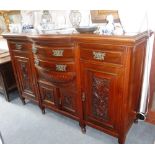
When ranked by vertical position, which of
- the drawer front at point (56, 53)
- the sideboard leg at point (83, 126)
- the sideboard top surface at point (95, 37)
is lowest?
the sideboard leg at point (83, 126)

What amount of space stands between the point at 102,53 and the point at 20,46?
3.55ft

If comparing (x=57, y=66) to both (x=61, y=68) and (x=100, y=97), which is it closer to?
(x=61, y=68)

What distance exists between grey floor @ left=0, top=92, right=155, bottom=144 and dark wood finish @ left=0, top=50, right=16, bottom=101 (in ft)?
1.07

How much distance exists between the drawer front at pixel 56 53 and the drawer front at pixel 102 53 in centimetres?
13

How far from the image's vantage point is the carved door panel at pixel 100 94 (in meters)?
1.33

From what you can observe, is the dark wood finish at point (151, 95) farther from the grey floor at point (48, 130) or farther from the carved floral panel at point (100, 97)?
the carved floral panel at point (100, 97)

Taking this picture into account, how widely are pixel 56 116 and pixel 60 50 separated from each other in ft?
3.20

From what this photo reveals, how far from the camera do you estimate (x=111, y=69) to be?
1.27 meters

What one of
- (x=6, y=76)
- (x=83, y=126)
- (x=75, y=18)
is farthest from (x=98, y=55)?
(x=6, y=76)

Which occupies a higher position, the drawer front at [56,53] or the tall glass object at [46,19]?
the tall glass object at [46,19]

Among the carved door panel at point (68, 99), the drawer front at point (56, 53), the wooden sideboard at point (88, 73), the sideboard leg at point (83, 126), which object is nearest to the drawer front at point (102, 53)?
the wooden sideboard at point (88, 73)

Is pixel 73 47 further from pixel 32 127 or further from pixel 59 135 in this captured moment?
pixel 32 127

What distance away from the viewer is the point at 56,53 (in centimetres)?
153
